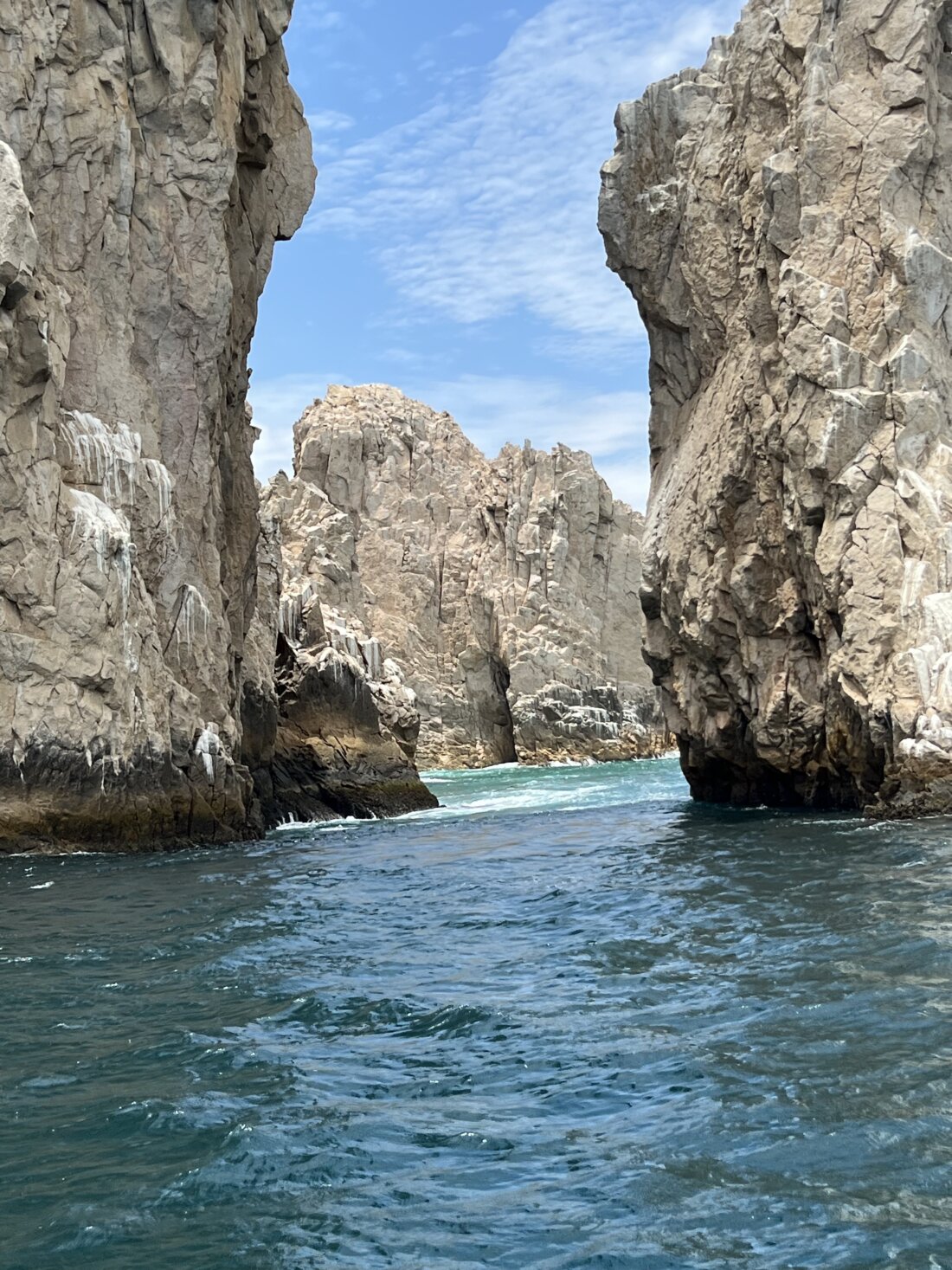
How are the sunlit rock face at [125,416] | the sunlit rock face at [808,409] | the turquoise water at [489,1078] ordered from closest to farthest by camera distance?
1. the turquoise water at [489,1078]
2. the sunlit rock face at [125,416]
3. the sunlit rock face at [808,409]

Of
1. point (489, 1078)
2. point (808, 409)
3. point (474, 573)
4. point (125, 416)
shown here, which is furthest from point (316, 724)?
point (474, 573)

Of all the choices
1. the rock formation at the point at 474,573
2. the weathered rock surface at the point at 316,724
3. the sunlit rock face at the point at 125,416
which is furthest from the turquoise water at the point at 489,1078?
the rock formation at the point at 474,573

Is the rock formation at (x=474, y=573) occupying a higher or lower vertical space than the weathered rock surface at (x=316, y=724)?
higher

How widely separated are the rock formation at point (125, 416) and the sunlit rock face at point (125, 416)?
1.8 inches

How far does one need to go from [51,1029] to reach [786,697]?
22.2m

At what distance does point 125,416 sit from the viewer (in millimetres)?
27922

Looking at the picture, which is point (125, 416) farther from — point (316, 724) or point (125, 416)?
point (316, 724)

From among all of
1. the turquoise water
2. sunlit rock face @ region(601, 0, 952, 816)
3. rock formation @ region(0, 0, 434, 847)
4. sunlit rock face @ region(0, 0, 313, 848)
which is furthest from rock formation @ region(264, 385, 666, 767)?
the turquoise water

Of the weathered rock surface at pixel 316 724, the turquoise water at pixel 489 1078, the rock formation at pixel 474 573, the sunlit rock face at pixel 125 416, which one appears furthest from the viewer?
the rock formation at pixel 474 573

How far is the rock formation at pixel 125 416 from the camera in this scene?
77.6 ft

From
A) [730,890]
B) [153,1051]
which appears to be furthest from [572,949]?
[153,1051]

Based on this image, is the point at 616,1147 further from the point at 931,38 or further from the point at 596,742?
the point at 596,742

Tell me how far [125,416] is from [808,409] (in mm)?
14442

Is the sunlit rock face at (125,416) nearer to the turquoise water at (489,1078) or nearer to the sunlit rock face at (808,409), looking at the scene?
the turquoise water at (489,1078)
